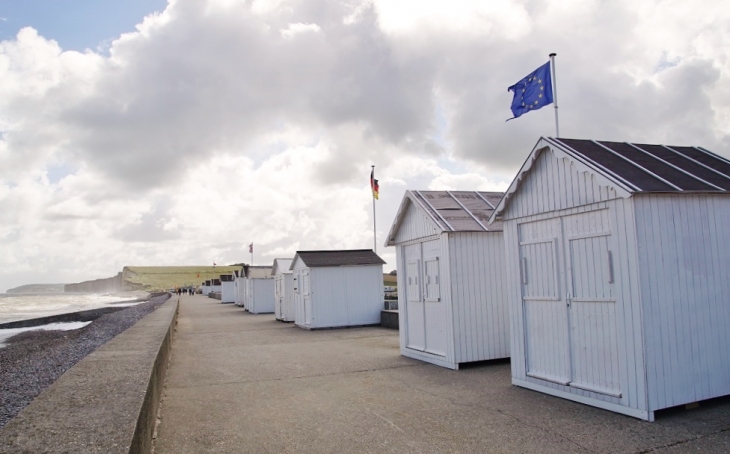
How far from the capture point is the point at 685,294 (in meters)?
7.26

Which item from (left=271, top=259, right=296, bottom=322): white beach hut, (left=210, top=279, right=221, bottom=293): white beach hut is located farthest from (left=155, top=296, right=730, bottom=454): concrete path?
(left=210, top=279, right=221, bottom=293): white beach hut

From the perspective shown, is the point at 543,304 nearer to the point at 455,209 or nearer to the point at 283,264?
the point at 455,209

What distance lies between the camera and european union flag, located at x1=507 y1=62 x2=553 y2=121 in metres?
10.2

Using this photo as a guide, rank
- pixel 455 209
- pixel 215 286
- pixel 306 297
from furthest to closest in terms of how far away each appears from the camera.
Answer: pixel 215 286 < pixel 306 297 < pixel 455 209

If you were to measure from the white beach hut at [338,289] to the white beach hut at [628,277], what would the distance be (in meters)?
14.2

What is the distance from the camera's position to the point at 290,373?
38.2ft

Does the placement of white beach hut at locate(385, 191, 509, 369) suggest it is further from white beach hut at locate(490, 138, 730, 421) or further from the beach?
the beach

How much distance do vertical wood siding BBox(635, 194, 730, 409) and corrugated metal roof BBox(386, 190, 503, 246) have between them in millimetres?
4419

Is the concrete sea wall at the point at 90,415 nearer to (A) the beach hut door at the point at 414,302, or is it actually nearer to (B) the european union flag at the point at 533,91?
(A) the beach hut door at the point at 414,302

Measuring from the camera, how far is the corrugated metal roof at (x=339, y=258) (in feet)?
74.1

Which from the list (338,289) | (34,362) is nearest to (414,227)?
(338,289)

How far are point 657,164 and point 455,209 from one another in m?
4.55

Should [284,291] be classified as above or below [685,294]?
below

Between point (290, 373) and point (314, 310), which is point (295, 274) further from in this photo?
point (290, 373)
